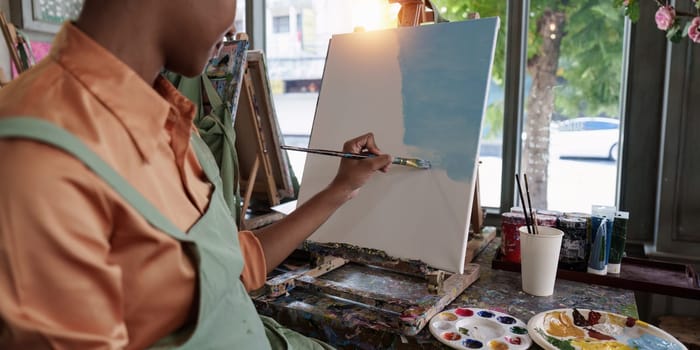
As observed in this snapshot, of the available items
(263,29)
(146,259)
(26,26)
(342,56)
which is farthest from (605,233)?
(26,26)

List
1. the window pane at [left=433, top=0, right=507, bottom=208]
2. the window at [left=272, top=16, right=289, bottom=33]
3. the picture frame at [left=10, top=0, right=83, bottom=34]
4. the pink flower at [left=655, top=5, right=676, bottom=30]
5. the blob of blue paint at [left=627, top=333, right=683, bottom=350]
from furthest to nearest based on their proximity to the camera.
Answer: the window at [left=272, top=16, right=289, bottom=33] → the picture frame at [left=10, top=0, right=83, bottom=34] → the window pane at [left=433, top=0, right=507, bottom=208] → the pink flower at [left=655, top=5, right=676, bottom=30] → the blob of blue paint at [left=627, top=333, right=683, bottom=350]

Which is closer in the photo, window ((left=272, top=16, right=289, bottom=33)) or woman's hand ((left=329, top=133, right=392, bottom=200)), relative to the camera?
woman's hand ((left=329, top=133, right=392, bottom=200))

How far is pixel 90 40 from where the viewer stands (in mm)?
638

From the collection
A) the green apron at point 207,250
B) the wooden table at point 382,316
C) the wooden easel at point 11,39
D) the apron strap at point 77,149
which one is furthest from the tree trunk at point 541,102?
the wooden easel at point 11,39

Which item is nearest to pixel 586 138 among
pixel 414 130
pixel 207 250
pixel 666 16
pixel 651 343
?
pixel 666 16

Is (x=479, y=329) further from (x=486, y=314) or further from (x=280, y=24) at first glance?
(x=280, y=24)

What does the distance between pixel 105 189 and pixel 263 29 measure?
7.54 feet

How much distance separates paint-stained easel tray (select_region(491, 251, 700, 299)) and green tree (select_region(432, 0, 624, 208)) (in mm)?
671

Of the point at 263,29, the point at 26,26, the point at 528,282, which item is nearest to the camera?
the point at 528,282

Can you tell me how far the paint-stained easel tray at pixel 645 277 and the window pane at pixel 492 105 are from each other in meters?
0.64

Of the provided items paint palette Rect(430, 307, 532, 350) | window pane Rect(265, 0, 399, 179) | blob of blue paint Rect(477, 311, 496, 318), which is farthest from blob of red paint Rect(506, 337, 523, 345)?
window pane Rect(265, 0, 399, 179)

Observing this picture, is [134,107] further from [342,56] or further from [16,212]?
[342,56]

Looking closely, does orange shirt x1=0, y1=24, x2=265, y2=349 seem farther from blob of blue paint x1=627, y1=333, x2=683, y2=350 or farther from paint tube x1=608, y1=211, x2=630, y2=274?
paint tube x1=608, y1=211, x2=630, y2=274

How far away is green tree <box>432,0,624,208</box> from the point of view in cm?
200
